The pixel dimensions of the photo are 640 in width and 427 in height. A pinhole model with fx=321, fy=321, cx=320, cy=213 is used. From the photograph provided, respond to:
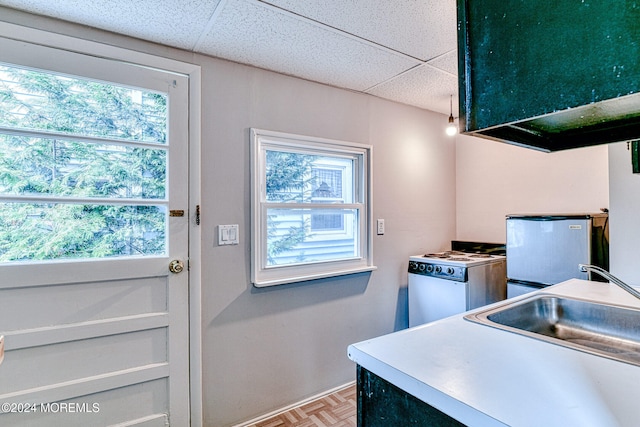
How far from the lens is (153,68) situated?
1732 millimetres

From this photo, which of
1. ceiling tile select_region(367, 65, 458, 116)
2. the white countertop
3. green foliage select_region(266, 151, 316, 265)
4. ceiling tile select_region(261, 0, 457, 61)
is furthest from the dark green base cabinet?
ceiling tile select_region(367, 65, 458, 116)

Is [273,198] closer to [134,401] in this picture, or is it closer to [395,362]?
[134,401]

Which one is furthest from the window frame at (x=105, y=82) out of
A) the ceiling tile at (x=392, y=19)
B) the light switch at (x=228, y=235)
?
the ceiling tile at (x=392, y=19)

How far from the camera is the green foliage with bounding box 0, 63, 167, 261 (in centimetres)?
144

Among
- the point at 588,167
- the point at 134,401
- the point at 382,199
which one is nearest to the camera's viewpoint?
the point at 134,401

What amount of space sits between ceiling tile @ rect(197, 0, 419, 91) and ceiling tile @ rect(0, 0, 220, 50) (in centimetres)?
9

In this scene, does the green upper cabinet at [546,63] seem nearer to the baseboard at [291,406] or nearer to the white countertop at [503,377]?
the white countertop at [503,377]

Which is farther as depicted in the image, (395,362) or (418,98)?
(418,98)

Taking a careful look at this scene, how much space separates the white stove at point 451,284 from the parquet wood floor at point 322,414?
0.90 meters

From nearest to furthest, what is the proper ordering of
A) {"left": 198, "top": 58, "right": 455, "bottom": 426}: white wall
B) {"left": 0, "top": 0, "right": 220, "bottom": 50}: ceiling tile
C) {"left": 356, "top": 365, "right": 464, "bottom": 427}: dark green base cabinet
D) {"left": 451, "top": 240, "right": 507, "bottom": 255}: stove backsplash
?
{"left": 356, "top": 365, "right": 464, "bottom": 427}: dark green base cabinet → {"left": 0, "top": 0, "right": 220, "bottom": 50}: ceiling tile → {"left": 198, "top": 58, "right": 455, "bottom": 426}: white wall → {"left": 451, "top": 240, "right": 507, "bottom": 255}: stove backsplash

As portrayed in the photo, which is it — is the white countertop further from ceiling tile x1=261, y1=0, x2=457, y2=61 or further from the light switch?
ceiling tile x1=261, y1=0, x2=457, y2=61

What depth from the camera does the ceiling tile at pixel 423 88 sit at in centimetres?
221

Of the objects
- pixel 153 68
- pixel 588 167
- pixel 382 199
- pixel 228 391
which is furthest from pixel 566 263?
pixel 153 68

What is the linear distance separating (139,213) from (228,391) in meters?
1.17
